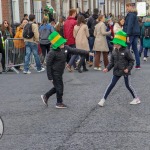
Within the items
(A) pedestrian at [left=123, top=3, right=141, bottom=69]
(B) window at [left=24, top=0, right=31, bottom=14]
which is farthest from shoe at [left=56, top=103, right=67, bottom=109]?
(B) window at [left=24, top=0, right=31, bottom=14]

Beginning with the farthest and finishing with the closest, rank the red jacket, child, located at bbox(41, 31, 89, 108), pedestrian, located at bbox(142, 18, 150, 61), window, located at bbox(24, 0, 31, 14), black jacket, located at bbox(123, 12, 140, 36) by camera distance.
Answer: window, located at bbox(24, 0, 31, 14) < pedestrian, located at bbox(142, 18, 150, 61) < the red jacket < black jacket, located at bbox(123, 12, 140, 36) < child, located at bbox(41, 31, 89, 108)

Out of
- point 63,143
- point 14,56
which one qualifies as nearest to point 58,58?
point 63,143

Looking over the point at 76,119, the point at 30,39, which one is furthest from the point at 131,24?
the point at 76,119

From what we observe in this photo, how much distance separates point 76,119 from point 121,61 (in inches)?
67.7

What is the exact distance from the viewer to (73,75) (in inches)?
569

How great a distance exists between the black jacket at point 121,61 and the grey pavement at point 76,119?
662mm

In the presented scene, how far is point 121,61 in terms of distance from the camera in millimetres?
9242

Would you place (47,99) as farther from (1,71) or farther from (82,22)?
(1,71)

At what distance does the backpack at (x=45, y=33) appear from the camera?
52.3 feet

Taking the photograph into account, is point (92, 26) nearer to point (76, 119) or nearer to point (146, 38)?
point (146, 38)

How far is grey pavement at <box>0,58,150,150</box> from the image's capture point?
21.6 ft

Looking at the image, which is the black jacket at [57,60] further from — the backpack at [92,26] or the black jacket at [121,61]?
the backpack at [92,26]

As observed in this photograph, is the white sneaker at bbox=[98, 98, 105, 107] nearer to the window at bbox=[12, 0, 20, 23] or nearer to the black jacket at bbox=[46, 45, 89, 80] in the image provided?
the black jacket at bbox=[46, 45, 89, 80]

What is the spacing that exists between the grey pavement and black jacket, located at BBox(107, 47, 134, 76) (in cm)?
66
